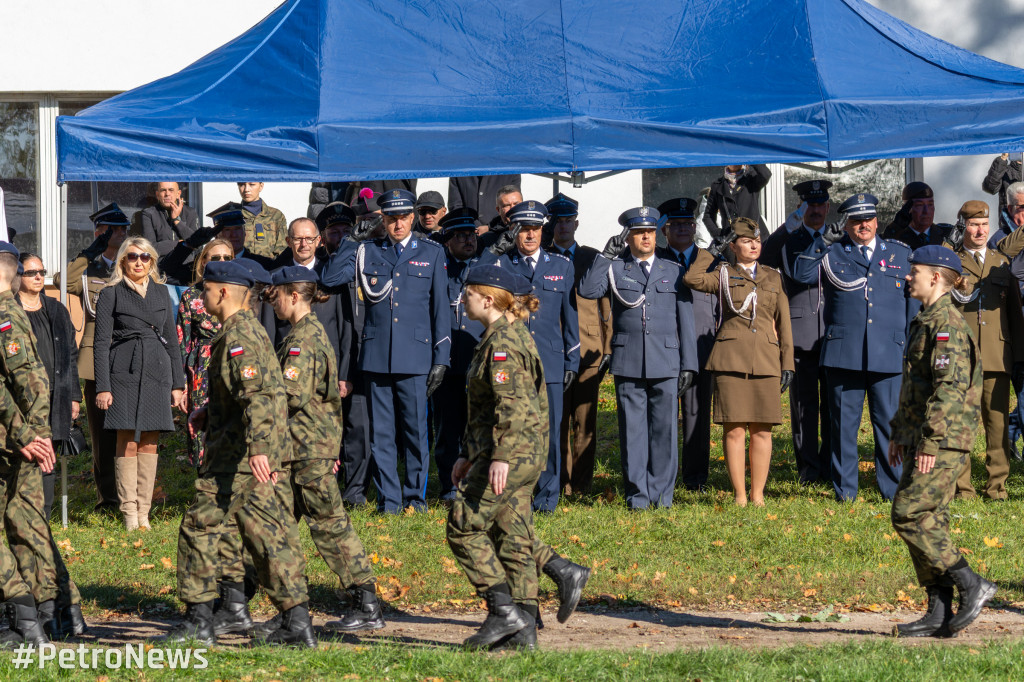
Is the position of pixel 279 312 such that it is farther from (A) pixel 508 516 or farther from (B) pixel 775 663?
(B) pixel 775 663

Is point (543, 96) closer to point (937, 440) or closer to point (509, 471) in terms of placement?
point (509, 471)

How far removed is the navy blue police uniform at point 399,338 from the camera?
9570 mm

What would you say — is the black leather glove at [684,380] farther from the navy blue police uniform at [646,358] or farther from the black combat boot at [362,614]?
the black combat boot at [362,614]

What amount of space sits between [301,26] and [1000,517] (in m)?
5.83

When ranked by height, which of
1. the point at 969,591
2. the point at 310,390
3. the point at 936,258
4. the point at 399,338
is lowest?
the point at 969,591

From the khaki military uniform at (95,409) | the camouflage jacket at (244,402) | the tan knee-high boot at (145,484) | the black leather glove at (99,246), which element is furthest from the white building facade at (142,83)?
the camouflage jacket at (244,402)

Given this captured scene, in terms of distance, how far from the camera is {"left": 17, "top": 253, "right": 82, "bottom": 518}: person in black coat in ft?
26.5

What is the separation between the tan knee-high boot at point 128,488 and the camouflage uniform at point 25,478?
2620mm

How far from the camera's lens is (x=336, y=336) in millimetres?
9867

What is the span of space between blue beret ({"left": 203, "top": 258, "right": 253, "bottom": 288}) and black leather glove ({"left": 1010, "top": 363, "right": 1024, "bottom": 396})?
6.23 metres

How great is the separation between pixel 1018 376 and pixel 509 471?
5438 millimetres

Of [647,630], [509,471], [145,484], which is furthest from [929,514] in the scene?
[145,484]

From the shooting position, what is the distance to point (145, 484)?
9.50 metres

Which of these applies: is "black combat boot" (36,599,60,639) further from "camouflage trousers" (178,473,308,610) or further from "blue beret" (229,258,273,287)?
"blue beret" (229,258,273,287)
